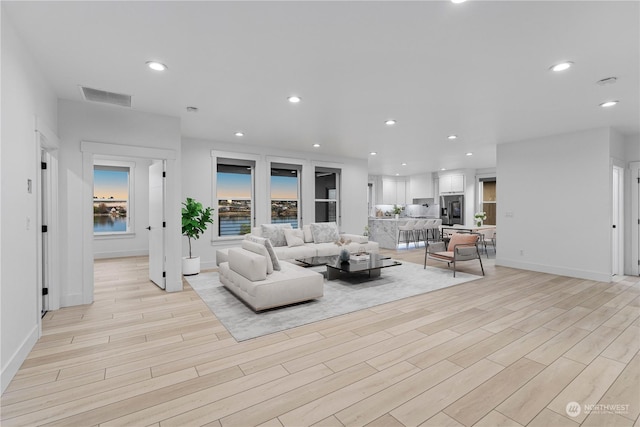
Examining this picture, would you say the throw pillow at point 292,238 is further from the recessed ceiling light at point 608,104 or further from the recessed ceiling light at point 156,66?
the recessed ceiling light at point 608,104

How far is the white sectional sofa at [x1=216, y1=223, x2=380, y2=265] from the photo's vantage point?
232 inches

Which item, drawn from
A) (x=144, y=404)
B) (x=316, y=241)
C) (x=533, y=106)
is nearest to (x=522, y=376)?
(x=144, y=404)

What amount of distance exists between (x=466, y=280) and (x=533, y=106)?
289cm

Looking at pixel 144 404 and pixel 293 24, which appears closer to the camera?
pixel 144 404

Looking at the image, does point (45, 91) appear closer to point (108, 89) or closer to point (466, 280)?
point (108, 89)

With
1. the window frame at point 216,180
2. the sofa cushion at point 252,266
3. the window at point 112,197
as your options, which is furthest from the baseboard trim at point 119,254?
the sofa cushion at point 252,266

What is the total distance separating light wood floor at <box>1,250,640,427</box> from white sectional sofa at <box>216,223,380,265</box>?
228cm

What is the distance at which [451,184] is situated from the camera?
11.1 metres

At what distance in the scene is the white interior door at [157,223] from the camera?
4.63 metres

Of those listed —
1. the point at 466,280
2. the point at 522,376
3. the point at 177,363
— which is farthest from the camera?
the point at 466,280

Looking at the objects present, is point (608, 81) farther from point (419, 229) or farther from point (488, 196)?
point (488, 196)

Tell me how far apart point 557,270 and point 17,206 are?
7725 mm

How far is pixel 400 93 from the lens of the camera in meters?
3.71

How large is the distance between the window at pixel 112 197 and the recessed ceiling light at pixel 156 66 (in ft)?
19.6
